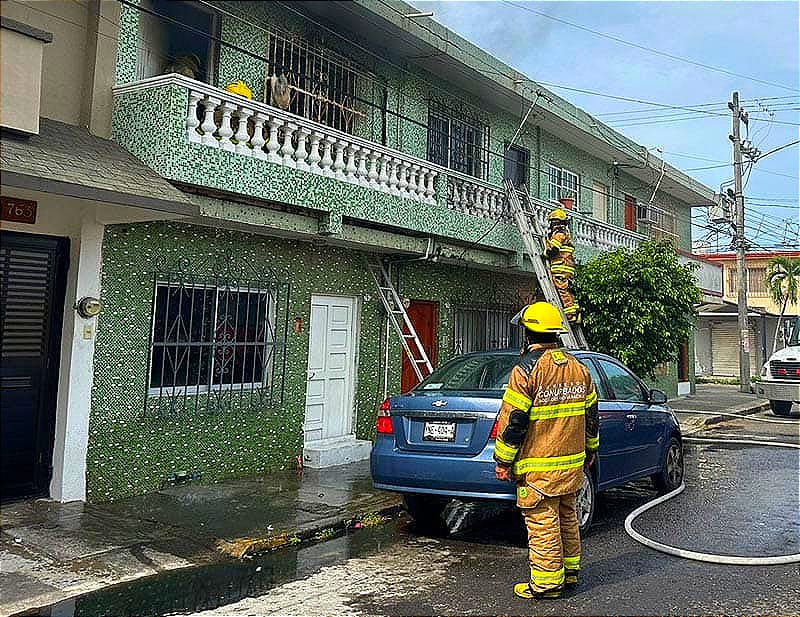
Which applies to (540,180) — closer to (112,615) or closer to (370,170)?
(370,170)

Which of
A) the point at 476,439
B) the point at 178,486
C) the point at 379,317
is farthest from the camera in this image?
the point at 379,317

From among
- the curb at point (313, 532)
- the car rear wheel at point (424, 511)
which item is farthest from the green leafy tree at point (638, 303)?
the car rear wheel at point (424, 511)

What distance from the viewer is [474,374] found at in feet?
23.3

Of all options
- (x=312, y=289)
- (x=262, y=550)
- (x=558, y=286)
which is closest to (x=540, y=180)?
(x=558, y=286)

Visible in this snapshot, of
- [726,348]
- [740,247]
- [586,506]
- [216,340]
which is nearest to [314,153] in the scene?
[216,340]

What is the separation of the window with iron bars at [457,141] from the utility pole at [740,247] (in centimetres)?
1361

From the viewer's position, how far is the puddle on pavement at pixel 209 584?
4.84 m

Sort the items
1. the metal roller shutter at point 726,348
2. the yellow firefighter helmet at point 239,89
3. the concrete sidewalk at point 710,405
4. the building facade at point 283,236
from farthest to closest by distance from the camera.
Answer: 1. the metal roller shutter at point 726,348
2. the concrete sidewalk at point 710,405
3. the yellow firefighter helmet at point 239,89
4. the building facade at point 283,236

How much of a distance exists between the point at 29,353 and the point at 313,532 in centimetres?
315

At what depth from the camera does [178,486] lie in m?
8.24

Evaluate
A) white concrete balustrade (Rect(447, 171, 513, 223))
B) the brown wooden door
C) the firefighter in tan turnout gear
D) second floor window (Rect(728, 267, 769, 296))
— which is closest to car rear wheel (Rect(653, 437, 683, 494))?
the firefighter in tan turnout gear

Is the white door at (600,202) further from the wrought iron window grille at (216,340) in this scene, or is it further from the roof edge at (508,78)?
the wrought iron window grille at (216,340)

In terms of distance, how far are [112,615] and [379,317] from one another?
712 centimetres

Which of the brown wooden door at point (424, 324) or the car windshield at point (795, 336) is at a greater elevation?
the car windshield at point (795, 336)
